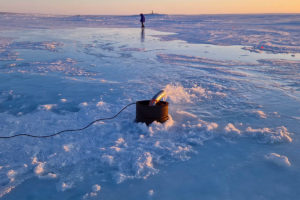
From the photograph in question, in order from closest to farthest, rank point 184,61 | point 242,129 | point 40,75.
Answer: point 242,129 < point 40,75 < point 184,61

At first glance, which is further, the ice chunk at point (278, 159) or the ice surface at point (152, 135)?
the ice chunk at point (278, 159)

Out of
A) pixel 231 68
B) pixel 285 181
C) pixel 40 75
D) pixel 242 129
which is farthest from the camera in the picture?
pixel 231 68

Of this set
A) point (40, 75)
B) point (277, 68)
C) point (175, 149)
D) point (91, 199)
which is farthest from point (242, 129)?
point (40, 75)

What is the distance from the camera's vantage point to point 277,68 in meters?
8.16

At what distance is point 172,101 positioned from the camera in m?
5.23

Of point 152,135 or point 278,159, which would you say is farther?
point 152,135

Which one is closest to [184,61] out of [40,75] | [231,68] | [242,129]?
[231,68]

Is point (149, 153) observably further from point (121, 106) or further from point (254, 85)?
point (254, 85)

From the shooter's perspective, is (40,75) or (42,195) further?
(40,75)

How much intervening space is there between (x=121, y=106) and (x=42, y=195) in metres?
2.59

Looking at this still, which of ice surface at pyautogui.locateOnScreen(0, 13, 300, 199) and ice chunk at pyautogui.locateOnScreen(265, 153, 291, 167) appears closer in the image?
ice surface at pyautogui.locateOnScreen(0, 13, 300, 199)

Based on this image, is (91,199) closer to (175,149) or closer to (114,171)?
(114,171)

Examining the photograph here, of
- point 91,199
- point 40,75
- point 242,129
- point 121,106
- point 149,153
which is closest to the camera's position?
point 91,199

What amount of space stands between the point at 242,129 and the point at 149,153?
167cm
